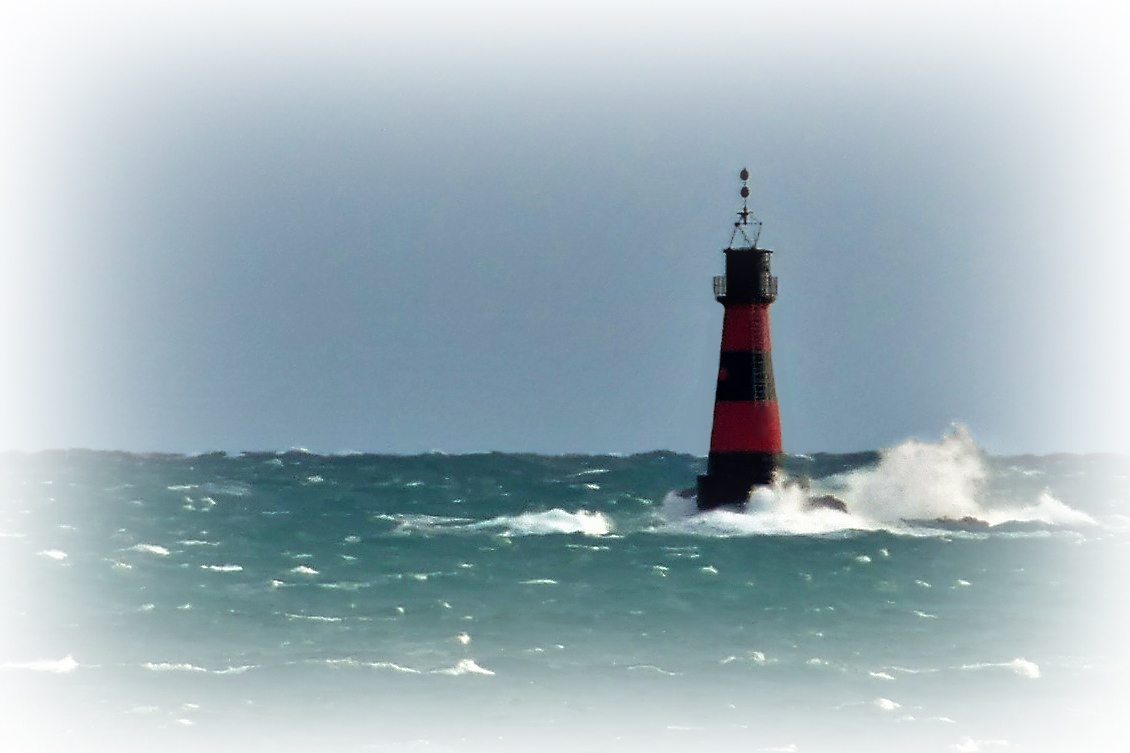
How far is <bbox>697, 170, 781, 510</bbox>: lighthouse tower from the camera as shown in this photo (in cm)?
3058

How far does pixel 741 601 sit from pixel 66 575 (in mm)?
12548

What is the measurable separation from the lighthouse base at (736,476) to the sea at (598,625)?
273 mm

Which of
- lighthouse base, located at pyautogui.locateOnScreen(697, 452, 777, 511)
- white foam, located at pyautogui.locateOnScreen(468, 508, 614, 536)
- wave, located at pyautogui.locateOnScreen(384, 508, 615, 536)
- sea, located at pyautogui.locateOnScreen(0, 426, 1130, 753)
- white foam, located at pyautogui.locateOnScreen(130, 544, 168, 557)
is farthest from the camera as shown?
wave, located at pyautogui.locateOnScreen(384, 508, 615, 536)

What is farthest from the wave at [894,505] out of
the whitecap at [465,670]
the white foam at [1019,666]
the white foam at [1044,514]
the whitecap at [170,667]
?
the whitecap at [170,667]

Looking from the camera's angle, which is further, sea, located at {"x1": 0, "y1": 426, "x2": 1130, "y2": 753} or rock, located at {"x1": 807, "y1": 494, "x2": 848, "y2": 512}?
rock, located at {"x1": 807, "y1": 494, "x2": 848, "y2": 512}

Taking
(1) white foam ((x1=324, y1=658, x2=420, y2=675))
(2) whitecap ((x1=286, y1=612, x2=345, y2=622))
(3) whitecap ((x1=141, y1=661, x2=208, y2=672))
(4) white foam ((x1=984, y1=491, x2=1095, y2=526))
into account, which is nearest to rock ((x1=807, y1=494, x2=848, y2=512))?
(4) white foam ((x1=984, y1=491, x2=1095, y2=526))

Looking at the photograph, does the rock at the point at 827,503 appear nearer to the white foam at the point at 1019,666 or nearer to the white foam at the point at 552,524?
the white foam at the point at 552,524

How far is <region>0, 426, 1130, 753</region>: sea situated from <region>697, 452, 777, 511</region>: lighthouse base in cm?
27

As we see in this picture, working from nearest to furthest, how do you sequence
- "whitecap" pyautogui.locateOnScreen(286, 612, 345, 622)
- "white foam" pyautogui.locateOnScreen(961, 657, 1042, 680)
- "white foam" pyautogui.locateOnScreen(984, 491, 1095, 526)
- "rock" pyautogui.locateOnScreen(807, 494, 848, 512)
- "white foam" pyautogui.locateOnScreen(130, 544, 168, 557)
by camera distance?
"white foam" pyautogui.locateOnScreen(961, 657, 1042, 680), "whitecap" pyautogui.locateOnScreen(286, 612, 345, 622), "white foam" pyautogui.locateOnScreen(130, 544, 168, 557), "rock" pyautogui.locateOnScreen(807, 494, 848, 512), "white foam" pyautogui.locateOnScreen(984, 491, 1095, 526)

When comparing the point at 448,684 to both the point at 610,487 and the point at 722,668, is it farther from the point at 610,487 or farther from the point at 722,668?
the point at 610,487

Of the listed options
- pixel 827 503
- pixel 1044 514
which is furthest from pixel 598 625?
pixel 1044 514

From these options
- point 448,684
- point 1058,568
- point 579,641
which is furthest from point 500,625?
point 1058,568

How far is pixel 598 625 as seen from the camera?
22.0 m

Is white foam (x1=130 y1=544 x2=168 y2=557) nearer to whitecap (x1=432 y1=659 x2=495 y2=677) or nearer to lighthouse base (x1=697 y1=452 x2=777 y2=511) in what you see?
lighthouse base (x1=697 y1=452 x2=777 y2=511)
